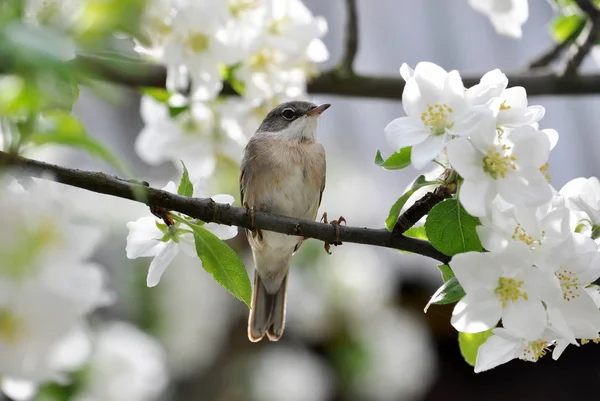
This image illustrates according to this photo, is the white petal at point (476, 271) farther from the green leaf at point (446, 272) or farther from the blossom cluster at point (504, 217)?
the green leaf at point (446, 272)

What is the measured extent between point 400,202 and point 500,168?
0.19m

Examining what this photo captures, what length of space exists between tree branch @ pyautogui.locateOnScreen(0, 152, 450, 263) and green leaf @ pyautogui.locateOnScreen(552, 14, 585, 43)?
3.74ft

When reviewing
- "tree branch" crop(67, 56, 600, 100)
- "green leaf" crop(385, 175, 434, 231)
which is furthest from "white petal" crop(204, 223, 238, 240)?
"tree branch" crop(67, 56, 600, 100)

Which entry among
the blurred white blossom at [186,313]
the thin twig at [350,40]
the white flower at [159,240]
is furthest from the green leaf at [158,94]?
the blurred white blossom at [186,313]

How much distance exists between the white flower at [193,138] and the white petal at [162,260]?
70 cm

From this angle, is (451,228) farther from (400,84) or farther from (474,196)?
(400,84)

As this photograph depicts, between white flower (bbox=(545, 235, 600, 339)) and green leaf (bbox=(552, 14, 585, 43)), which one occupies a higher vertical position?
white flower (bbox=(545, 235, 600, 339))

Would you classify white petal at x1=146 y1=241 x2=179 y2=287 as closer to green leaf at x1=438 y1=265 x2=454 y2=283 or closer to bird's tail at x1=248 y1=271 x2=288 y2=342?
green leaf at x1=438 y1=265 x2=454 y2=283

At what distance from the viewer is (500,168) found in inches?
40.9

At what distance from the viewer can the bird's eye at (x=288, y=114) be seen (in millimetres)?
2445

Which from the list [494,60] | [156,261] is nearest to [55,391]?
[156,261]

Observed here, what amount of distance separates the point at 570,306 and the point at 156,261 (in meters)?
0.64

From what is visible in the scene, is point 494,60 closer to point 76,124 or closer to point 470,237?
point 470,237

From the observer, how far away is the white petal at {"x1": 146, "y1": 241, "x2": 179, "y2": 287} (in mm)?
1256
